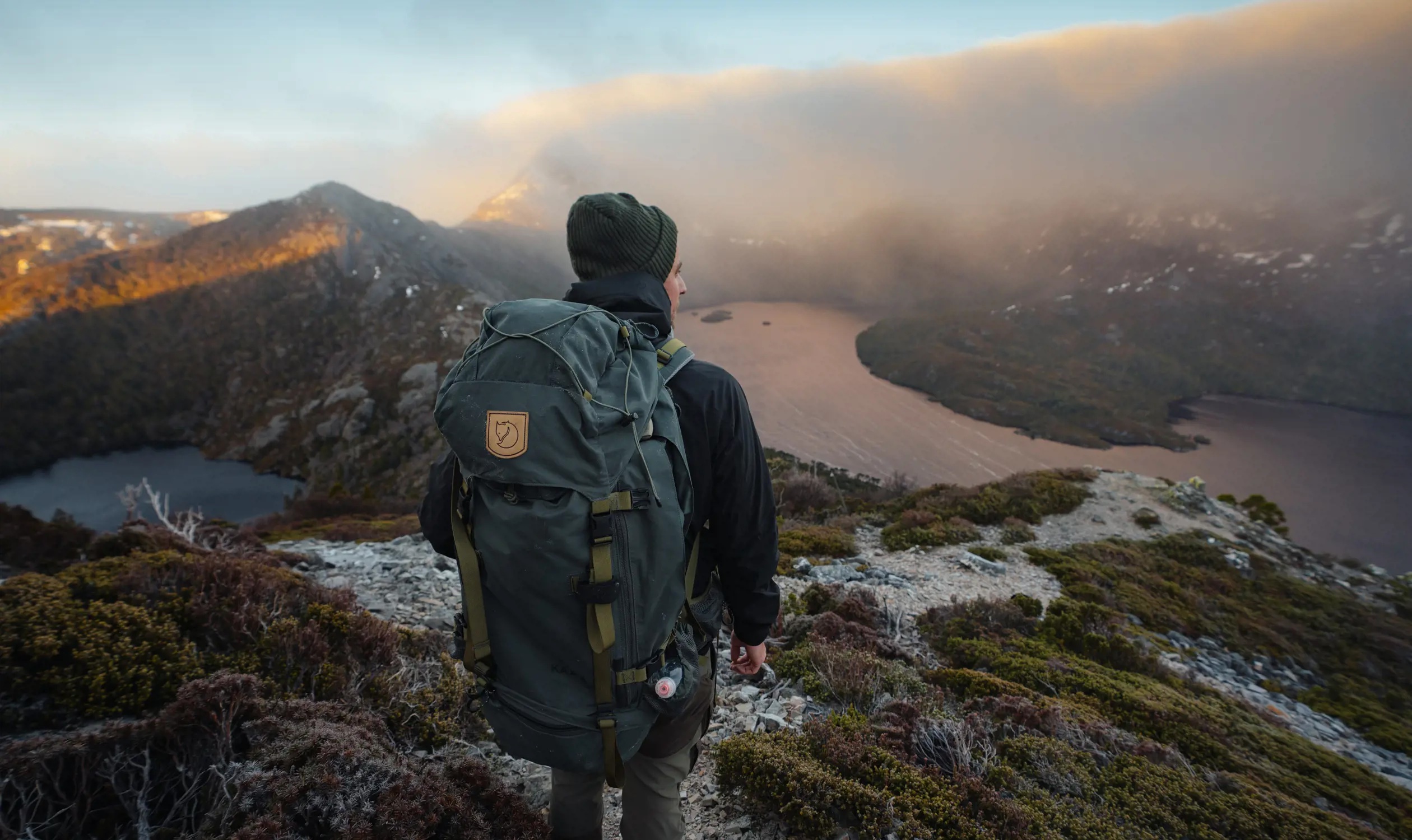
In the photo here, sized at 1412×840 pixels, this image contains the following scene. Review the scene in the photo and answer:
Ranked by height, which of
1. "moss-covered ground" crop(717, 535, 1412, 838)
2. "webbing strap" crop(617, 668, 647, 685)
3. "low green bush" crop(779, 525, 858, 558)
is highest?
"webbing strap" crop(617, 668, 647, 685)

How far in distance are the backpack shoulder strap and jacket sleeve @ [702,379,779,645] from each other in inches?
7.7

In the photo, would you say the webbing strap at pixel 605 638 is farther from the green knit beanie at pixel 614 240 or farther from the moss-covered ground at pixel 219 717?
the moss-covered ground at pixel 219 717

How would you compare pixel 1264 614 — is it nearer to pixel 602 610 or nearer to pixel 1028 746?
pixel 1028 746

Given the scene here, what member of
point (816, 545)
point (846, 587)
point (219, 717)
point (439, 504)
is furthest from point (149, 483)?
point (439, 504)

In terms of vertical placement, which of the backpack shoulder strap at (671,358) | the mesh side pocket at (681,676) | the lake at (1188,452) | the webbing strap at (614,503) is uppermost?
the backpack shoulder strap at (671,358)

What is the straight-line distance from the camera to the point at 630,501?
1.65m

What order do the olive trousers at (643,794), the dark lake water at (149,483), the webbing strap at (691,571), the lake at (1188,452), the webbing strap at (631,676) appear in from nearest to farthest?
the webbing strap at (631,676) → the webbing strap at (691,571) → the olive trousers at (643,794) → the dark lake water at (149,483) → the lake at (1188,452)

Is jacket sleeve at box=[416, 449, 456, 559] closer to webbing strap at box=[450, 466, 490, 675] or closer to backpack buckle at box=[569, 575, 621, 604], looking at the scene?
webbing strap at box=[450, 466, 490, 675]

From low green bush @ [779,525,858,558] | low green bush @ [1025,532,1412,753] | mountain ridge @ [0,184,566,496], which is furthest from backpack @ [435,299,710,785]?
mountain ridge @ [0,184,566,496]

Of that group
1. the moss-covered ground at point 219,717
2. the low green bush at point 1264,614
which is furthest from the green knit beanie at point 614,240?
the low green bush at point 1264,614

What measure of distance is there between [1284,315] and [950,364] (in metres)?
59.7

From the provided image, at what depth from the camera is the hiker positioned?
1.62m

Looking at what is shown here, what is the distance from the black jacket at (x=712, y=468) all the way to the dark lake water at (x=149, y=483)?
2240 inches

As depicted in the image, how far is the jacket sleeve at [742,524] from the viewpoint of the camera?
1989mm
